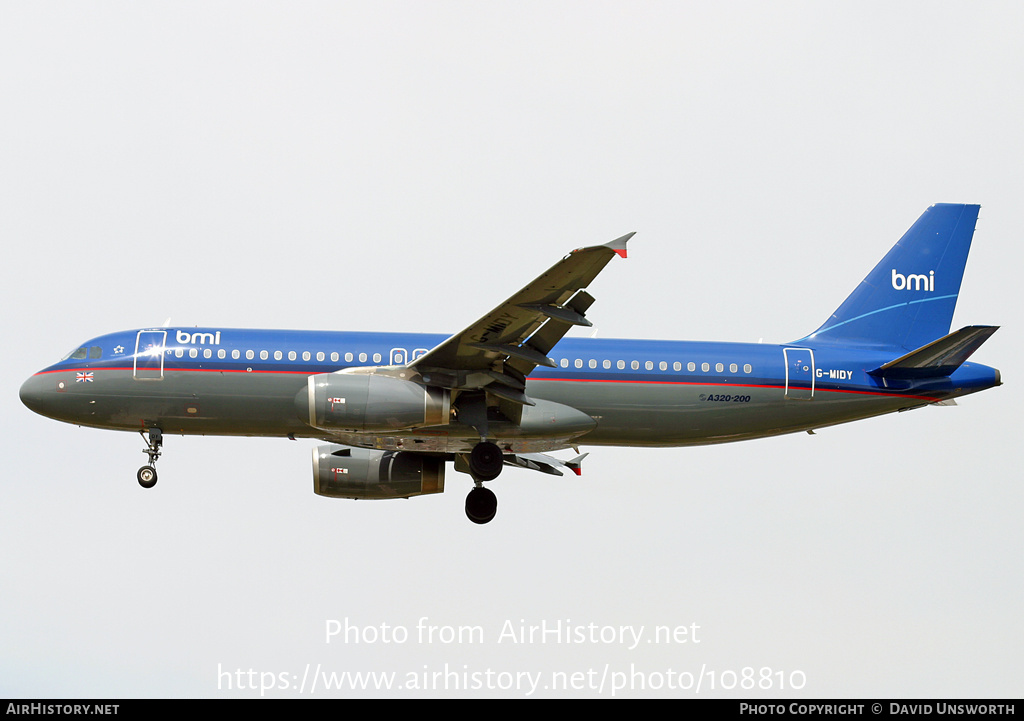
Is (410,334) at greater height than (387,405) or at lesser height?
greater

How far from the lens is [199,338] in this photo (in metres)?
30.8

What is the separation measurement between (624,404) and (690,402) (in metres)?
1.65

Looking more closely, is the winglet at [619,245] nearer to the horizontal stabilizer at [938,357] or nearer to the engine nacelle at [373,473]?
the horizontal stabilizer at [938,357]

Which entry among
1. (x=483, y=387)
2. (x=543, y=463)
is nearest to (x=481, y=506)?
(x=543, y=463)

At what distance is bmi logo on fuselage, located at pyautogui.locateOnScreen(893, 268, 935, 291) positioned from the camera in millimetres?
34688

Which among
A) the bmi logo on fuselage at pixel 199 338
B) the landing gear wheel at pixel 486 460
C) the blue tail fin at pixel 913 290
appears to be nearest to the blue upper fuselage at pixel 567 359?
the bmi logo on fuselage at pixel 199 338

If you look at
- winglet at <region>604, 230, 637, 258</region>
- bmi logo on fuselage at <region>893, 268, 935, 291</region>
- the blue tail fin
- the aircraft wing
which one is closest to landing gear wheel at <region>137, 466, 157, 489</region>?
the aircraft wing

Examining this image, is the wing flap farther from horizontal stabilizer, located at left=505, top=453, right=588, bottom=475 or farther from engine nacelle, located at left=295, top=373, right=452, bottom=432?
horizontal stabilizer, located at left=505, top=453, right=588, bottom=475

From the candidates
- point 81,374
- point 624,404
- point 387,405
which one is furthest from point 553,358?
point 81,374

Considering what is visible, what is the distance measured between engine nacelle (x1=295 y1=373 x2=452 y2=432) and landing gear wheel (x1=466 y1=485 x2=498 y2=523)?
4.87m

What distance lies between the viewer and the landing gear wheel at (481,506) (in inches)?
1310

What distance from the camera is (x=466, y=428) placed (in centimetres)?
3034

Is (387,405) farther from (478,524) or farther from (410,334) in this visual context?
(478,524)
